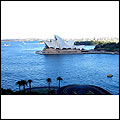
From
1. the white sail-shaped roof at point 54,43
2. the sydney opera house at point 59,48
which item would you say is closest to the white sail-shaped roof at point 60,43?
the sydney opera house at point 59,48

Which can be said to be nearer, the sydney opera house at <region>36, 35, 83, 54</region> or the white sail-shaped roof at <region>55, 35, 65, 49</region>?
the sydney opera house at <region>36, 35, 83, 54</region>

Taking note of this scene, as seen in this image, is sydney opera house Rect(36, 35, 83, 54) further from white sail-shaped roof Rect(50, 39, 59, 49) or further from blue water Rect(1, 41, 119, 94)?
blue water Rect(1, 41, 119, 94)

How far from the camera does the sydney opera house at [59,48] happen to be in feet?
50.5

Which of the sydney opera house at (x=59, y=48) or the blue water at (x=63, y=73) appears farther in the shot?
the sydney opera house at (x=59, y=48)

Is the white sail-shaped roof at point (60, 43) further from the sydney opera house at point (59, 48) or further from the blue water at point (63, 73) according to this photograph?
the blue water at point (63, 73)

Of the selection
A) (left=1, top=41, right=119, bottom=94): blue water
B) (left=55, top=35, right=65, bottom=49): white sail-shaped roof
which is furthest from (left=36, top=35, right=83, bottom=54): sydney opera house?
(left=1, top=41, right=119, bottom=94): blue water

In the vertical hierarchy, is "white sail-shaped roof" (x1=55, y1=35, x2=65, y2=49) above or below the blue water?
above

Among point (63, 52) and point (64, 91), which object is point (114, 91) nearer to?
point (64, 91)

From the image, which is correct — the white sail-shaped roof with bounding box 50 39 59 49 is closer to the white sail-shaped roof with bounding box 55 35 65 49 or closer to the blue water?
the white sail-shaped roof with bounding box 55 35 65 49

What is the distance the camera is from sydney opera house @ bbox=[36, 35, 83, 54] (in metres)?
15.4

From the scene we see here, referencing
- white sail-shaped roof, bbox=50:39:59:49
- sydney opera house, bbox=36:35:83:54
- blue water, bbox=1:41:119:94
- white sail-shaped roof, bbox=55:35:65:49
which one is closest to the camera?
blue water, bbox=1:41:119:94

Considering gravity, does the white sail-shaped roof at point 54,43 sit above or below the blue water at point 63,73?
above

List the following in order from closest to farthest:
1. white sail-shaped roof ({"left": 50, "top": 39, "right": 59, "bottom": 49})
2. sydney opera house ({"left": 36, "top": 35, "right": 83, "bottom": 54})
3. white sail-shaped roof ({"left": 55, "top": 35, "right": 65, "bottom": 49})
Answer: sydney opera house ({"left": 36, "top": 35, "right": 83, "bottom": 54})
white sail-shaped roof ({"left": 55, "top": 35, "right": 65, "bottom": 49})
white sail-shaped roof ({"left": 50, "top": 39, "right": 59, "bottom": 49})

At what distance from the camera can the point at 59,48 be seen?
15875 mm
